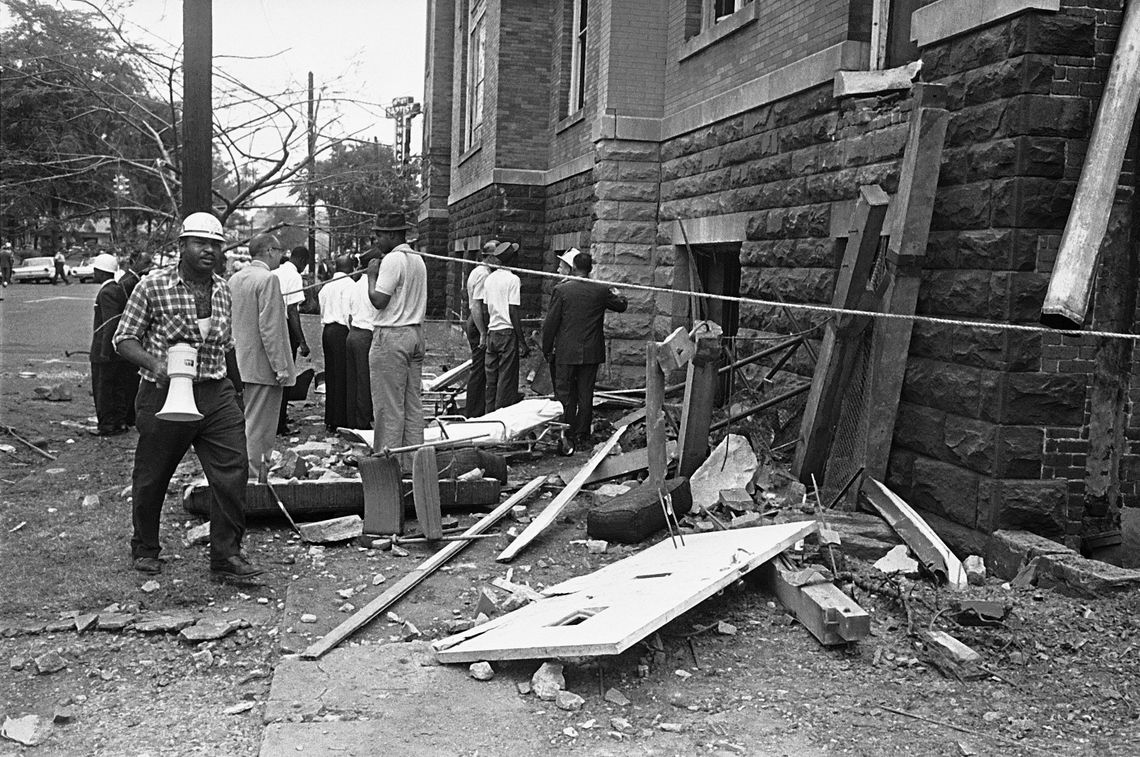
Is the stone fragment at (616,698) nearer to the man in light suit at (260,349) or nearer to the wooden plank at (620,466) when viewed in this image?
the wooden plank at (620,466)

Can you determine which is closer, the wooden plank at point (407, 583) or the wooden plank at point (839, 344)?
the wooden plank at point (407, 583)

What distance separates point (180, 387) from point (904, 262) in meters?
4.37

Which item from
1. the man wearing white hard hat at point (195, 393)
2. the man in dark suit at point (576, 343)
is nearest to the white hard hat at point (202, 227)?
the man wearing white hard hat at point (195, 393)

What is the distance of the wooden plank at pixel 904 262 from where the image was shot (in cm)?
679

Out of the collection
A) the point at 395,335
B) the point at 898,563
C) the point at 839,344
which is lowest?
the point at 898,563

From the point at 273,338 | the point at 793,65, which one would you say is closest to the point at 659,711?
the point at 273,338

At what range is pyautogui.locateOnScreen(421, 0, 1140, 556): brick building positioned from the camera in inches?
248

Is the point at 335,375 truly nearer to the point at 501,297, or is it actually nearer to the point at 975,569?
the point at 501,297

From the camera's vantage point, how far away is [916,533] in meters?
6.54

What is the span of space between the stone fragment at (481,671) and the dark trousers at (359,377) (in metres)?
6.62

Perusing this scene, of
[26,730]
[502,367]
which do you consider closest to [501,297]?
[502,367]

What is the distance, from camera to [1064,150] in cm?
627

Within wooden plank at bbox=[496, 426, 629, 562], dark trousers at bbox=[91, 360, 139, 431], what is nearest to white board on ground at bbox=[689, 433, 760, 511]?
wooden plank at bbox=[496, 426, 629, 562]

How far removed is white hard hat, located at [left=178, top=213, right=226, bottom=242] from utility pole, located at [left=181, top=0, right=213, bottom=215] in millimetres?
1627
